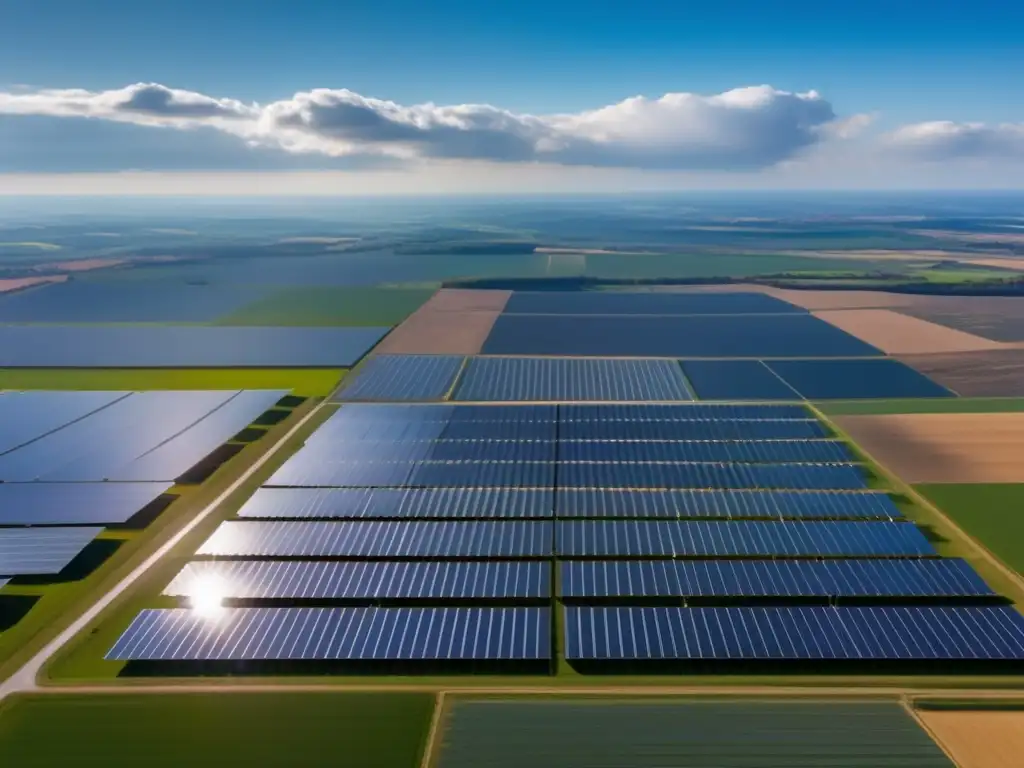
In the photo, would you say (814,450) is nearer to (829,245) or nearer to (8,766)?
(8,766)

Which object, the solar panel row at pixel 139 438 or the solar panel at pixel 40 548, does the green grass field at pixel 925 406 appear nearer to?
the solar panel row at pixel 139 438

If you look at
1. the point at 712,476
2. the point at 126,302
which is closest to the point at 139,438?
the point at 712,476

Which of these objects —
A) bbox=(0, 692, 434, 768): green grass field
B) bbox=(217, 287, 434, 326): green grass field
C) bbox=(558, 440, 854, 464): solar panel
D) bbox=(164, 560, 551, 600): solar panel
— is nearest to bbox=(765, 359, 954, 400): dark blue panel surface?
bbox=(558, 440, 854, 464): solar panel

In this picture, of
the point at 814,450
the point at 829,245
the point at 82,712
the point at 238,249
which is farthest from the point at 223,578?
the point at 829,245

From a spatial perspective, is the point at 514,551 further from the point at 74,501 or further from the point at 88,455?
the point at 88,455

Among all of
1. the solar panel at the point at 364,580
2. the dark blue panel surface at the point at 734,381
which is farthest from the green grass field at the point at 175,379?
the dark blue panel surface at the point at 734,381

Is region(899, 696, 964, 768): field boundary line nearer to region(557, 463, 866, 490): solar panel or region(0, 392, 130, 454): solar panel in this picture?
region(557, 463, 866, 490): solar panel
